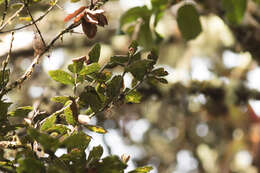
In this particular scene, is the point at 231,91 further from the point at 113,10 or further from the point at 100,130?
the point at 100,130

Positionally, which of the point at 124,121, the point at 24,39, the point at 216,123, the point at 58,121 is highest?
the point at 58,121

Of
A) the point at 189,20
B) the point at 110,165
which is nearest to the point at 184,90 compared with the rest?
the point at 189,20

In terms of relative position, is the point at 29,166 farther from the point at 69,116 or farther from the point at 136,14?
the point at 136,14

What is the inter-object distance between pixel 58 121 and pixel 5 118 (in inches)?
3.3

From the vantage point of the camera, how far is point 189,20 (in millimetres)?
996

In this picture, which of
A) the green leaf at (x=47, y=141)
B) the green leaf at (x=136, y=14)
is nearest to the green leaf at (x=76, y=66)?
the green leaf at (x=47, y=141)

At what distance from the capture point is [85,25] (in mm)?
590

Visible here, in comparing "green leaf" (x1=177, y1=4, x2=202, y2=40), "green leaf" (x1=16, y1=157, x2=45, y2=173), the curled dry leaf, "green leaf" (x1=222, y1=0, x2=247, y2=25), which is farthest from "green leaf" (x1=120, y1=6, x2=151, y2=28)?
"green leaf" (x1=16, y1=157, x2=45, y2=173)

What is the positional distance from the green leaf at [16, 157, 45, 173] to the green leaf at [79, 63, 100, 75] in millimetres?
146

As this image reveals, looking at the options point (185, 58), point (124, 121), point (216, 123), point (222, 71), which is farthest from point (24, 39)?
point (216, 123)

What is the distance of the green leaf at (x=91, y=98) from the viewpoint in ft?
1.86

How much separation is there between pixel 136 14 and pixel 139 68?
1.64 feet

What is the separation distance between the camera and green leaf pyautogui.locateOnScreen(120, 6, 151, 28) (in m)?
1.00

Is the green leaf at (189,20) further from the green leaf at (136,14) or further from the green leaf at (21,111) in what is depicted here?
the green leaf at (21,111)
